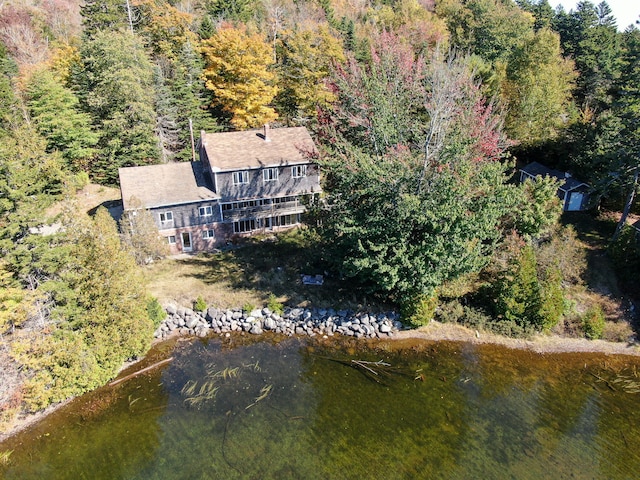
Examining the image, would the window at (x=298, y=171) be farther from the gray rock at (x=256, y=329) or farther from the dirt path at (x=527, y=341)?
the dirt path at (x=527, y=341)

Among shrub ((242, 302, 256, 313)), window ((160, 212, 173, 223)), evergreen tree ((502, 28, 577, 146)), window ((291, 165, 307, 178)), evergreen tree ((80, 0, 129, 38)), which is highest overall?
evergreen tree ((80, 0, 129, 38))

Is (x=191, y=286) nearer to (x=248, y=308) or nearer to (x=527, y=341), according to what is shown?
(x=248, y=308)

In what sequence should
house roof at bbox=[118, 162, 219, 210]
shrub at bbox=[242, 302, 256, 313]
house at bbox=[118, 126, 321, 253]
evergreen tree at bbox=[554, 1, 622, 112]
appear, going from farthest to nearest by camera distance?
evergreen tree at bbox=[554, 1, 622, 112]
house at bbox=[118, 126, 321, 253]
house roof at bbox=[118, 162, 219, 210]
shrub at bbox=[242, 302, 256, 313]

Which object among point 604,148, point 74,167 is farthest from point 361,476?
point 74,167

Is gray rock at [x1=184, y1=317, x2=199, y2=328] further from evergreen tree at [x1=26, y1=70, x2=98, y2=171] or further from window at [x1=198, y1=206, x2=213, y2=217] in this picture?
evergreen tree at [x1=26, y1=70, x2=98, y2=171]

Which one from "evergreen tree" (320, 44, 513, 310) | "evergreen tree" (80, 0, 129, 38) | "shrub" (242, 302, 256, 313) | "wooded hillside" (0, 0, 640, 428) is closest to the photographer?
"wooded hillside" (0, 0, 640, 428)

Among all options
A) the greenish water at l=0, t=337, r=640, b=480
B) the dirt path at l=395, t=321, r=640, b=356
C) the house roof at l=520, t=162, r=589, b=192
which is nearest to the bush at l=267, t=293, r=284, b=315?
the greenish water at l=0, t=337, r=640, b=480

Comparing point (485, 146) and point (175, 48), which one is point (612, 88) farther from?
point (175, 48)
